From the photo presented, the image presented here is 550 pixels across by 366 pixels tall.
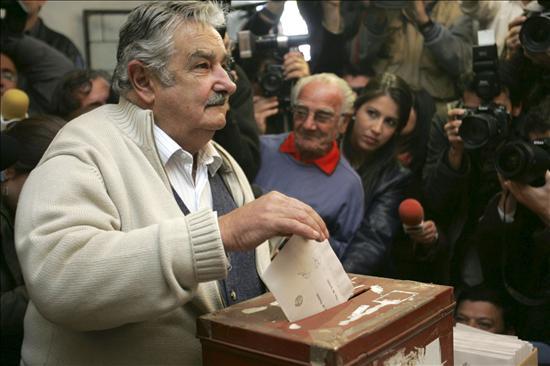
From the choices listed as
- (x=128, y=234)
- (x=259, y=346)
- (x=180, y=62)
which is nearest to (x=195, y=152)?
(x=180, y=62)

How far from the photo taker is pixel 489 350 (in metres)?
1.75

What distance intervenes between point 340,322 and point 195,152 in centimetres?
63

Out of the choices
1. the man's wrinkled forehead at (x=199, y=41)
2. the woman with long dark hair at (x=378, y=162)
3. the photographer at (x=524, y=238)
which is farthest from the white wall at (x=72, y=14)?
the man's wrinkled forehead at (x=199, y=41)

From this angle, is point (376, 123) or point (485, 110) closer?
point (485, 110)

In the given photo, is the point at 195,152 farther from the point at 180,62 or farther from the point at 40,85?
the point at 40,85

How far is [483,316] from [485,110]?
758mm

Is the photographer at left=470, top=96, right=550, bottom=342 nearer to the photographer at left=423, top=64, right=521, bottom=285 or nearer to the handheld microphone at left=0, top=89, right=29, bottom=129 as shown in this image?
the photographer at left=423, top=64, right=521, bottom=285

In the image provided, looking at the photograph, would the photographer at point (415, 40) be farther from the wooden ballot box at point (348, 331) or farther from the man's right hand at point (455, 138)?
the wooden ballot box at point (348, 331)

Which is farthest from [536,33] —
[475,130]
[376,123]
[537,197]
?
[376,123]

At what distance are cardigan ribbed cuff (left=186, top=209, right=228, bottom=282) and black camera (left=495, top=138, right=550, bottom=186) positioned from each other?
1.22 m

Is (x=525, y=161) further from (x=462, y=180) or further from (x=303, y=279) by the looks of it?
(x=303, y=279)

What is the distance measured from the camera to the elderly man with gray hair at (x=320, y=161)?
2.85 meters

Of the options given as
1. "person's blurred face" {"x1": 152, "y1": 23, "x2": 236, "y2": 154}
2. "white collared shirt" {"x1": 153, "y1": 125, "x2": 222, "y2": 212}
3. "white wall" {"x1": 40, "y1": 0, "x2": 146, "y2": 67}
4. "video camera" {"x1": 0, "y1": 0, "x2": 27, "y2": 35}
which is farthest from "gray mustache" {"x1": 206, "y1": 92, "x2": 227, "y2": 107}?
"white wall" {"x1": 40, "y1": 0, "x2": 146, "y2": 67}

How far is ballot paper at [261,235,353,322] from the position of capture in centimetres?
127
